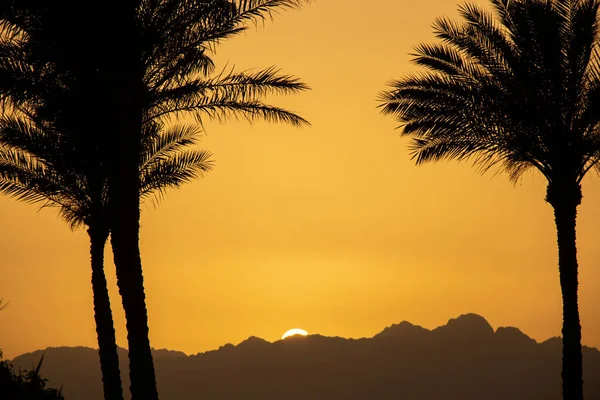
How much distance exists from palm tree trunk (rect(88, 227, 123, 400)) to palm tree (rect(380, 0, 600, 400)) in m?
9.11

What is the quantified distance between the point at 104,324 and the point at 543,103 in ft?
39.0

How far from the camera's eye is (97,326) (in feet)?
80.0

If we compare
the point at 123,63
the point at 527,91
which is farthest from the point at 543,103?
the point at 123,63

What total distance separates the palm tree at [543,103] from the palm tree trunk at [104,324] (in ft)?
29.9

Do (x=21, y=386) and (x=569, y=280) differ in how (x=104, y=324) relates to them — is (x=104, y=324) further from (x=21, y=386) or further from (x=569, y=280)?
(x=569, y=280)

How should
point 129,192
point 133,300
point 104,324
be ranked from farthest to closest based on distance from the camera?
point 104,324, point 129,192, point 133,300

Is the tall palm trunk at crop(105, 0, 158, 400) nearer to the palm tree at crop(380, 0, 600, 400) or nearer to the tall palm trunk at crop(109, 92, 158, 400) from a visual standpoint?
the tall palm trunk at crop(109, 92, 158, 400)

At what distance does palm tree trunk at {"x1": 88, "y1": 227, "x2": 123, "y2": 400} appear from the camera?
938 inches

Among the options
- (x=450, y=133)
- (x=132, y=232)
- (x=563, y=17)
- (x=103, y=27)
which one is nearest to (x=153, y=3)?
(x=103, y=27)

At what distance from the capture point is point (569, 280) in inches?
876

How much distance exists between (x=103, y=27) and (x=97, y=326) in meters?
9.31

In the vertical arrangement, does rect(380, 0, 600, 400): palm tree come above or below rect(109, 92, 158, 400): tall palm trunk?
above

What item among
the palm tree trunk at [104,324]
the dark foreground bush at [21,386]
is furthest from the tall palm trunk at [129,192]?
the palm tree trunk at [104,324]

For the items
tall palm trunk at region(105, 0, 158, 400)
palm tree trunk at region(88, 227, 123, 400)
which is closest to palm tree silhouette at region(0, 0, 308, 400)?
tall palm trunk at region(105, 0, 158, 400)
